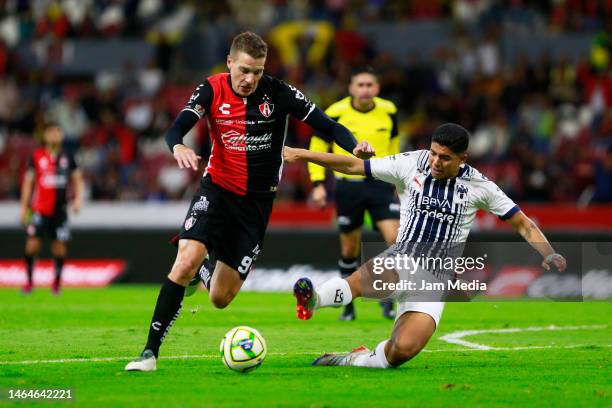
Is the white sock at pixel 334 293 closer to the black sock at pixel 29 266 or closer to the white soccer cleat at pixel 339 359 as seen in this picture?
the white soccer cleat at pixel 339 359

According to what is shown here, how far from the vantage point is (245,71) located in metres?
8.53

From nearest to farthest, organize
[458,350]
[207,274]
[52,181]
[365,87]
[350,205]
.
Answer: [207,274] < [458,350] < [365,87] < [350,205] < [52,181]

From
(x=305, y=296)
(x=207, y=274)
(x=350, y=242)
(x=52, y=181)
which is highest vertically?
(x=52, y=181)

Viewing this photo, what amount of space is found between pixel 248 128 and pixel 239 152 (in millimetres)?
208

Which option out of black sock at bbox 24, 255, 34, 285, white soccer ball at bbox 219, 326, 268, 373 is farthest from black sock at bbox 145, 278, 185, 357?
black sock at bbox 24, 255, 34, 285

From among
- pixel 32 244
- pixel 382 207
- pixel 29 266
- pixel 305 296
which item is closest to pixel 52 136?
Answer: pixel 32 244

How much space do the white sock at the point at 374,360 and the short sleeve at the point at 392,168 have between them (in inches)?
48.4

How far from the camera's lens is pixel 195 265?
8203 millimetres

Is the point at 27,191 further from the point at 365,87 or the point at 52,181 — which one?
the point at 365,87

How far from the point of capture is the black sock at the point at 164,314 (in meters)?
8.04

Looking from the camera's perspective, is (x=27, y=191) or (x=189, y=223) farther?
(x=27, y=191)

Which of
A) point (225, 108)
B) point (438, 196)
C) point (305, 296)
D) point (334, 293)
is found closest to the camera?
point (305, 296)

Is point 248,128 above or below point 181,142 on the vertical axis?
above

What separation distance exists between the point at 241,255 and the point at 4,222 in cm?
1294
